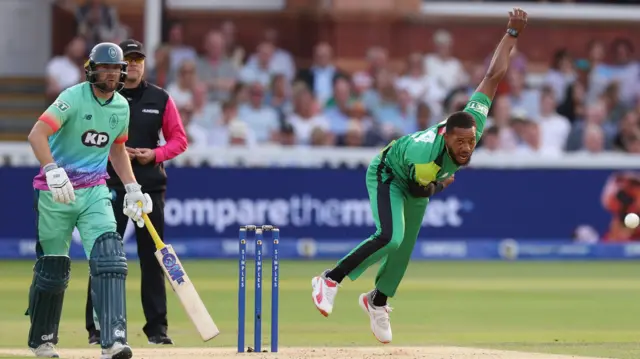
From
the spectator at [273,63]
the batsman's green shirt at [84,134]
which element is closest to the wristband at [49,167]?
the batsman's green shirt at [84,134]

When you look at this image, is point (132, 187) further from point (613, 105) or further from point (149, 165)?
point (613, 105)

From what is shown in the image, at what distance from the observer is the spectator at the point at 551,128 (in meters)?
19.0

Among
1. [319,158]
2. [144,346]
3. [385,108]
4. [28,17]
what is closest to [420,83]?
[385,108]

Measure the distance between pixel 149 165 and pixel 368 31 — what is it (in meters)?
12.2

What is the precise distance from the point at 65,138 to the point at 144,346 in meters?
A: 1.91

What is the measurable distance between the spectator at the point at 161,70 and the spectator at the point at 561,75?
19.1ft

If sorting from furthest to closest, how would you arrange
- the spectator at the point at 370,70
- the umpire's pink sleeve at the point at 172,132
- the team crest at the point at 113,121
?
the spectator at the point at 370,70
the umpire's pink sleeve at the point at 172,132
the team crest at the point at 113,121

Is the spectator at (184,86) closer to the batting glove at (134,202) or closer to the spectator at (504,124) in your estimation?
the spectator at (504,124)

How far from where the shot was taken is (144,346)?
9.20m

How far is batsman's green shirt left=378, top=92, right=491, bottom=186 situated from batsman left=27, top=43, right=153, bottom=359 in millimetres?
1825

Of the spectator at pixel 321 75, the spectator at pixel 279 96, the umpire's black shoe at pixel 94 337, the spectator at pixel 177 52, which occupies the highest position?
the spectator at pixel 177 52

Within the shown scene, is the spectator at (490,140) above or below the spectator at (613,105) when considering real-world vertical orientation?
below

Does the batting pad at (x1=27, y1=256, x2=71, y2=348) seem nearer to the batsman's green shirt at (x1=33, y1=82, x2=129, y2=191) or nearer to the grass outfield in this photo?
the batsman's green shirt at (x1=33, y1=82, x2=129, y2=191)

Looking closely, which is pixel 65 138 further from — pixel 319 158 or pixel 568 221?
pixel 568 221
